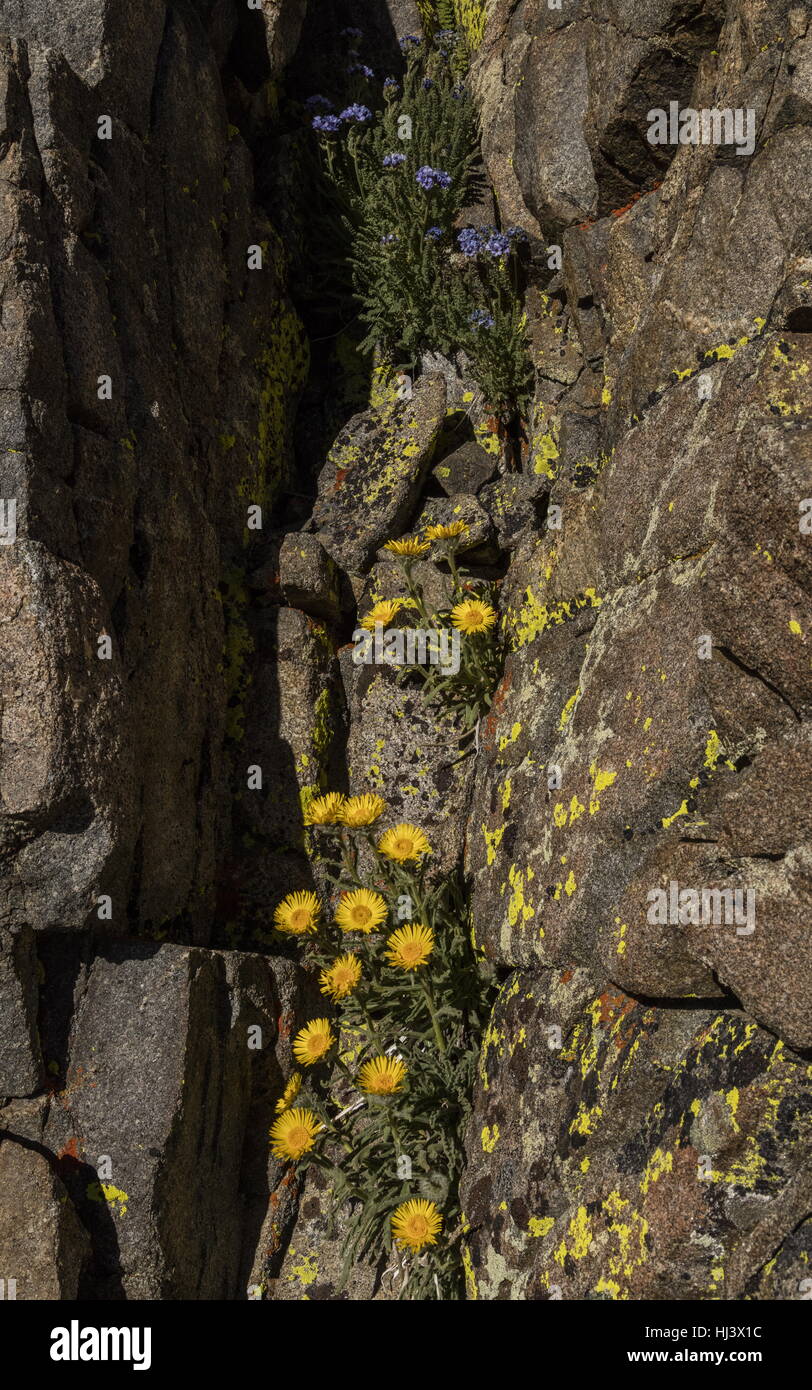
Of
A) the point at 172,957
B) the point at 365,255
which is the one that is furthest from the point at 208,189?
the point at 172,957

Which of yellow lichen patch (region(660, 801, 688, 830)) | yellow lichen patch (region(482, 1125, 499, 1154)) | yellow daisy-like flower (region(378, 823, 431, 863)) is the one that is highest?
yellow lichen patch (region(660, 801, 688, 830))

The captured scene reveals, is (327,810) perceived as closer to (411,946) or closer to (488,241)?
(411,946)

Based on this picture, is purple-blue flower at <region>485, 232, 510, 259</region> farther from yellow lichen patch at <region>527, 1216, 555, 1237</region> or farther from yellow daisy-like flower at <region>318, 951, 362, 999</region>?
yellow lichen patch at <region>527, 1216, 555, 1237</region>

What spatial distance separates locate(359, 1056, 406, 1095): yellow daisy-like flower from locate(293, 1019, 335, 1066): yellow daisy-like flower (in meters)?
0.16

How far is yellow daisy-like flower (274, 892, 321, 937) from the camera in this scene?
4410mm

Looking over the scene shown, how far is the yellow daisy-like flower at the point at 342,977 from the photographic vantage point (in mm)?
4242

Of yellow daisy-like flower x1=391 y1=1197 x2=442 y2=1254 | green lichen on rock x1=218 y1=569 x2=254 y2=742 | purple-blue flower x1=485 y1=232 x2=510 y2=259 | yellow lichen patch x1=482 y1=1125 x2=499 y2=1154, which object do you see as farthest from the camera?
purple-blue flower x1=485 y1=232 x2=510 y2=259

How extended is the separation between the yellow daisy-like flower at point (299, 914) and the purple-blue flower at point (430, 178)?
12.1 feet

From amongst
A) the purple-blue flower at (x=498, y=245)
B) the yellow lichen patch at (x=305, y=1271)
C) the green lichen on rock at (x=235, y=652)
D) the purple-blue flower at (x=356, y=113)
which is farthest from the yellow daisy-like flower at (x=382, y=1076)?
the purple-blue flower at (x=356, y=113)

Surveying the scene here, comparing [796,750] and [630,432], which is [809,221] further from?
[796,750]

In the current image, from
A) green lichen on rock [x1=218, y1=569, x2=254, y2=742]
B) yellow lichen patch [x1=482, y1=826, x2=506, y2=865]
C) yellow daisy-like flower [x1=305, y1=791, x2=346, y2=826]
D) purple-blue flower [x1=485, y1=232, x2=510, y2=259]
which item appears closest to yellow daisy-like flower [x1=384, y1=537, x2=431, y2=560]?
green lichen on rock [x1=218, y1=569, x2=254, y2=742]

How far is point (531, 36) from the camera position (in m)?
6.03

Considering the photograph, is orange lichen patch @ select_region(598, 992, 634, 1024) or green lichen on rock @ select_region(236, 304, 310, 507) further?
green lichen on rock @ select_region(236, 304, 310, 507)

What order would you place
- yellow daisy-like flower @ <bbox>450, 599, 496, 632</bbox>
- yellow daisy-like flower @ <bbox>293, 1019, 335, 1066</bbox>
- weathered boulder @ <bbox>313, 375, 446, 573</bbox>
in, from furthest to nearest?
weathered boulder @ <bbox>313, 375, 446, 573</bbox> < yellow daisy-like flower @ <bbox>450, 599, 496, 632</bbox> < yellow daisy-like flower @ <bbox>293, 1019, 335, 1066</bbox>
